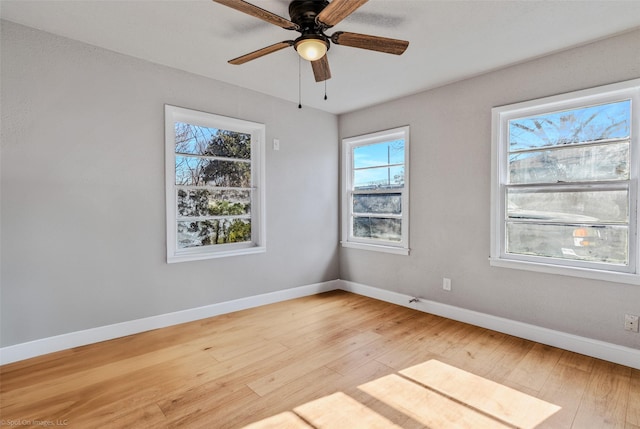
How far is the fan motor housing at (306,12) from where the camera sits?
6.45ft

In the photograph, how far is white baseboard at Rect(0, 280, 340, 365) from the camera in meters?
2.40

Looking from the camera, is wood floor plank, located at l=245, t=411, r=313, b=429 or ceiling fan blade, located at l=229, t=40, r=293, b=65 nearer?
wood floor plank, located at l=245, t=411, r=313, b=429

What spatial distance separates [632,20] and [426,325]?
294 centimetres

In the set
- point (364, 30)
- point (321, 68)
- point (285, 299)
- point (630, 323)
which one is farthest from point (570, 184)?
point (285, 299)

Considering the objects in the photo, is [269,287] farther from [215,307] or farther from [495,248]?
[495,248]

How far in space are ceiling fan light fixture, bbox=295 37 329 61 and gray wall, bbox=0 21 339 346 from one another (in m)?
1.63

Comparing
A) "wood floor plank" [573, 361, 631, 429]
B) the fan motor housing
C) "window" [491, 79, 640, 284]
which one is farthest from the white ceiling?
"wood floor plank" [573, 361, 631, 429]

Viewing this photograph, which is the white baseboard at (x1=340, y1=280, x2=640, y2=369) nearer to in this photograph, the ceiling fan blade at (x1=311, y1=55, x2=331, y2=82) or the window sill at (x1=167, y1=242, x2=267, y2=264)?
the window sill at (x1=167, y1=242, x2=267, y2=264)

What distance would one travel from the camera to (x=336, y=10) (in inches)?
66.8

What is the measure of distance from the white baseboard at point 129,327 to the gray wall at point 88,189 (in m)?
0.06

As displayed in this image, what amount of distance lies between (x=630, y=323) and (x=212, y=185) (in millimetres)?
3912

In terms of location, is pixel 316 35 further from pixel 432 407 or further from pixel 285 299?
pixel 285 299

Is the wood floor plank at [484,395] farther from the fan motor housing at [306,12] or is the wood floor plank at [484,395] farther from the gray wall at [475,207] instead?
the fan motor housing at [306,12]

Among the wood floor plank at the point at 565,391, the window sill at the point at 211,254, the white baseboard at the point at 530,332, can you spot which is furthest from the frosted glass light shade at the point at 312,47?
the white baseboard at the point at 530,332
